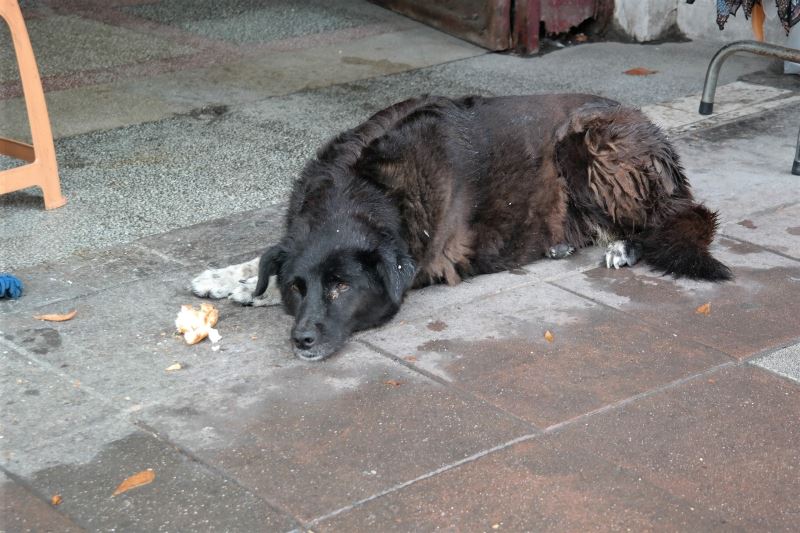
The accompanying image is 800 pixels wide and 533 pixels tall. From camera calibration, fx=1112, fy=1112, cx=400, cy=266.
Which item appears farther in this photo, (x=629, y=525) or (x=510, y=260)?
(x=510, y=260)

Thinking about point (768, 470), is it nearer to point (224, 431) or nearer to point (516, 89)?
point (224, 431)

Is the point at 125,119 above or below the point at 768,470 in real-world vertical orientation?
above

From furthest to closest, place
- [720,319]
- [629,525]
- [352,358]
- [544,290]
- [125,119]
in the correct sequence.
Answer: [125,119] → [544,290] → [720,319] → [352,358] → [629,525]

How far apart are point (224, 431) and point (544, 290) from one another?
1.82m

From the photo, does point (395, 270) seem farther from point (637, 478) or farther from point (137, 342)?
point (637, 478)

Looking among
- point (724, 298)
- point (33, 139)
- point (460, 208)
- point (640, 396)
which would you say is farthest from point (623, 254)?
point (33, 139)

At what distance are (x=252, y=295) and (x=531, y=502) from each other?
183 centimetres

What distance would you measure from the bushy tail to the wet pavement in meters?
0.09

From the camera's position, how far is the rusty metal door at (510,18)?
8.73 metres

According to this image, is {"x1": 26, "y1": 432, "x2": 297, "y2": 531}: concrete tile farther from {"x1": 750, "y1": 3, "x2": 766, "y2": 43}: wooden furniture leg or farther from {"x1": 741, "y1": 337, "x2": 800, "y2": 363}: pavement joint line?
{"x1": 750, "y1": 3, "x2": 766, "y2": 43}: wooden furniture leg

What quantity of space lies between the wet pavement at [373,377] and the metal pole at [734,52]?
0.20 metres

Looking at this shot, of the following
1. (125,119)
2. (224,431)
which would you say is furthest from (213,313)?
(125,119)

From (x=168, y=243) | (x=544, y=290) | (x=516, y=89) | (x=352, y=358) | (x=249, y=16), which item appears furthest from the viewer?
(x=249, y=16)

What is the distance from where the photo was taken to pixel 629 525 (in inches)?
132
